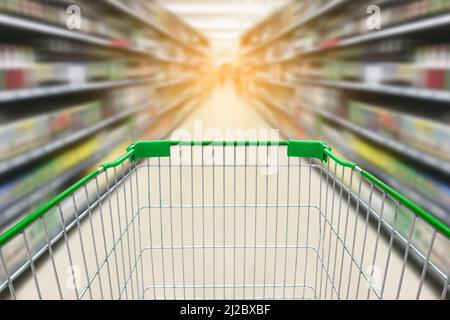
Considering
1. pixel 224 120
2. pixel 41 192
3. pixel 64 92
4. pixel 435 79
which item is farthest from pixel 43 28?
pixel 224 120

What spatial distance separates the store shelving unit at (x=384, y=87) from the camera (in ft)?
Result: 6.65

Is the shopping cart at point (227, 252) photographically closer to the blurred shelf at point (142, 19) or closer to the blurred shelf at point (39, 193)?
the blurred shelf at point (39, 193)

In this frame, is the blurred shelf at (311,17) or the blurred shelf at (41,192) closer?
the blurred shelf at (41,192)

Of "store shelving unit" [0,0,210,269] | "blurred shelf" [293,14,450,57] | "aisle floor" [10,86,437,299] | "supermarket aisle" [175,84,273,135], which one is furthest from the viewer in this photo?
"supermarket aisle" [175,84,273,135]

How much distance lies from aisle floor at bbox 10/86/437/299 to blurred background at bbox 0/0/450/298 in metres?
0.45

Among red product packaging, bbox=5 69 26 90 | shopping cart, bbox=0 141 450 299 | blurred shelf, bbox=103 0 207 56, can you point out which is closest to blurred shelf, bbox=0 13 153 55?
red product packaging, bbox=5 69 26 90

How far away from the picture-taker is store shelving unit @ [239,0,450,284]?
2.03m

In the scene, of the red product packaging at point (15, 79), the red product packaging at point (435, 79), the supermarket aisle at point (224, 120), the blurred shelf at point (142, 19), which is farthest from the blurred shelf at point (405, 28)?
the supermarket aisle at point (224, 120)

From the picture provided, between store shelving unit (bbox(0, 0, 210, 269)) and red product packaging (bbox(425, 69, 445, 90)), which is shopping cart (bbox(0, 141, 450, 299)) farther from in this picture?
red product packaging (bbox(425, 69, 445, 90))

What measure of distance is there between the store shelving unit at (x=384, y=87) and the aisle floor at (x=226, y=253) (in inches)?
20.7

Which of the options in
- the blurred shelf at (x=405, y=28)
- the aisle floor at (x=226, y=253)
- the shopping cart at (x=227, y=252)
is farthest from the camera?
the blurred shelf at (x=405, y=28)

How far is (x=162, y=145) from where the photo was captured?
132 centimetres
